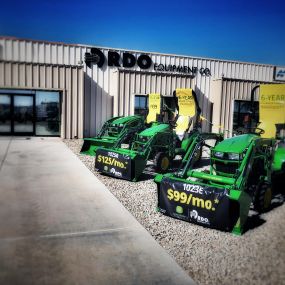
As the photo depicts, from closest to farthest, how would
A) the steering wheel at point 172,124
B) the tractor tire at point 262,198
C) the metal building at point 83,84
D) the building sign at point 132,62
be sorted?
1. the tractor tire at point 262,198
2. the steering wheel at point 172,124
3. the metal building at point 83,84
4. the building sign at point 132,62

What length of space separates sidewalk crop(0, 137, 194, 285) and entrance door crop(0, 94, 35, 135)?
821 cm

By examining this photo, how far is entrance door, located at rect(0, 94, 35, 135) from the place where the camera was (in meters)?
14.5

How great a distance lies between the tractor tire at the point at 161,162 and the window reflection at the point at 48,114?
27.8 ft

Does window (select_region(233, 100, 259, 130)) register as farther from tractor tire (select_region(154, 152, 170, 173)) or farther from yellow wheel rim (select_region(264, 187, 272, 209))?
yellow wheel rim (select_region(264, 187, 272, 209))

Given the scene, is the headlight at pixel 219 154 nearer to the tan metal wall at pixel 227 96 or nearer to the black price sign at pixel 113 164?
the black price sign at pixel 113 164

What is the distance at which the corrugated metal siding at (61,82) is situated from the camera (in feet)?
44.2

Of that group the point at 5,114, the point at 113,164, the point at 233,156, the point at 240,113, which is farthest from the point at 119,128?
the point at 240,113

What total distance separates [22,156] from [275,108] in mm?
7420

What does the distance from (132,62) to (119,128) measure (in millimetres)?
6599

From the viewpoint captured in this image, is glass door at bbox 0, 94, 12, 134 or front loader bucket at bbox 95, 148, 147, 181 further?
glass door at bbox 0, 94, 12, 134

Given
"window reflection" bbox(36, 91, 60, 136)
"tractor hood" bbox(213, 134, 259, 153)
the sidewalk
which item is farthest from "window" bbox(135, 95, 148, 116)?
"tractor hood" bbox(213, 134, 259, 153)

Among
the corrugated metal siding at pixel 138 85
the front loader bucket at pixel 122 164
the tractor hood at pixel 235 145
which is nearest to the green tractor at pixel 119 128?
the front loader bucket at pixel 122 164

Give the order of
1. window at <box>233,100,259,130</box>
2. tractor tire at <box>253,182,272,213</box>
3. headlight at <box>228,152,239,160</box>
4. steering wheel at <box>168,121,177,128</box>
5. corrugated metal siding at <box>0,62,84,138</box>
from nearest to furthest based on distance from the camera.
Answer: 1. headlight at <box>228,152,239,160</box>
2. tractor tire at <box>253,182,272,213</box>
3. steering wheel at <box>168,121,177,128</box>
4. corrugated metal siding at <box>0,62,84,138</box>
5. window at <box>233,100,259,130</box>

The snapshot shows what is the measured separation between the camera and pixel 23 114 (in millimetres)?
14766
